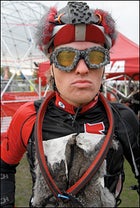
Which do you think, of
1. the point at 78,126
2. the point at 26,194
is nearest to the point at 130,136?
the point at 78,126

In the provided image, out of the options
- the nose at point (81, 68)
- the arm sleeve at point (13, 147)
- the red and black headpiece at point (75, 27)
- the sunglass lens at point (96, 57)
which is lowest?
the arm sleeve at point (13, 147)

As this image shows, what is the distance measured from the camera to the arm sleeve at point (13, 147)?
4.31 ft

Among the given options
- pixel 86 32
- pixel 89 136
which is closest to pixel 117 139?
pixel 89 136

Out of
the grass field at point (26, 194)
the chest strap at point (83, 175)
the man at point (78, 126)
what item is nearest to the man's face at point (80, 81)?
the man at point (78, 126)

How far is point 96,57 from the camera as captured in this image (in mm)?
1119

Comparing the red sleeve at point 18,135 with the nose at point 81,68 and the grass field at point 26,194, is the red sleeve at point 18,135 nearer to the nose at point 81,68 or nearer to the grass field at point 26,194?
the nose at point 81,68

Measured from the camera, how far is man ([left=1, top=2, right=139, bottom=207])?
1094mm

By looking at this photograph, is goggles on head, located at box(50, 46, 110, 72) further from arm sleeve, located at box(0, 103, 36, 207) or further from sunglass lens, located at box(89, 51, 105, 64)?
arm sleeve, located at box(0, 103, 36, 207)

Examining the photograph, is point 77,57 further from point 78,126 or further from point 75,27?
point 78,126

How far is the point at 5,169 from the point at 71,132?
436 mm

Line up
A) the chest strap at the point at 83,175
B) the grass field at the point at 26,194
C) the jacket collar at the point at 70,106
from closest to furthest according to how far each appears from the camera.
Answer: the chest strap at the point at 83,175, the jacket collar at the point at 70,106, the grass field at the point at 26,194

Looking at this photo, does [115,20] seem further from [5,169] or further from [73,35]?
[5,169]

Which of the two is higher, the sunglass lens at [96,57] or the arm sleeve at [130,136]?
the sunglass lens at [96,57]

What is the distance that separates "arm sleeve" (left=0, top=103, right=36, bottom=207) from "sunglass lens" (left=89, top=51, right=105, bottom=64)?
0.41m
